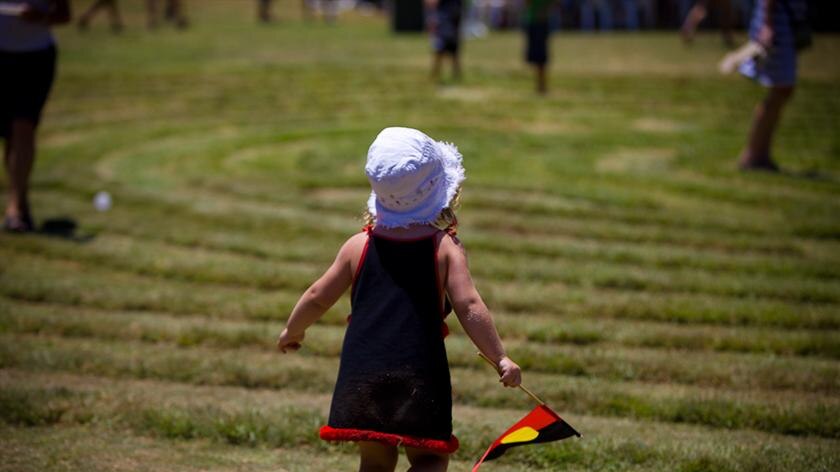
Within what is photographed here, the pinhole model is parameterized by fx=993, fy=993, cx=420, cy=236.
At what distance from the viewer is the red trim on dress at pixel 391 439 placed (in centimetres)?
288

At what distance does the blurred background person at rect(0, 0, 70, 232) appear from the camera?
6.38 m

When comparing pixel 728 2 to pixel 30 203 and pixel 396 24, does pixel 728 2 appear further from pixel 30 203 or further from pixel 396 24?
pixel 30 203

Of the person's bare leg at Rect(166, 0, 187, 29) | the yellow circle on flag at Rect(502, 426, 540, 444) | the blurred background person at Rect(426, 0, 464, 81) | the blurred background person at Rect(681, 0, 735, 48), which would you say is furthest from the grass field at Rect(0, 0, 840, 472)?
the person's bare leg at Rect(166, 0, 187, 29)

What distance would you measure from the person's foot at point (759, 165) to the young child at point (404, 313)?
613cm

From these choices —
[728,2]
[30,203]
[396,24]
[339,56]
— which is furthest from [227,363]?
[396,24]

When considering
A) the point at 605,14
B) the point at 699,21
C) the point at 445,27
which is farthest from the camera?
the point at 605,14

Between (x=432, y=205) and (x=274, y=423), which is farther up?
(x=432, y=205)

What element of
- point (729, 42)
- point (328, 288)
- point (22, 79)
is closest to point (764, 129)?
point (22, 79)

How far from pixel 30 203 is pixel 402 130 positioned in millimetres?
5214

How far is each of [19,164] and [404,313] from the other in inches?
171

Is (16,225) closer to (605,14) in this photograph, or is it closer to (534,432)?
(534,432)

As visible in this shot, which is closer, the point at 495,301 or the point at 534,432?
the point at 534,432

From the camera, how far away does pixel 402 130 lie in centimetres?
302

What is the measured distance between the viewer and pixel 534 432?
9.93 ft
